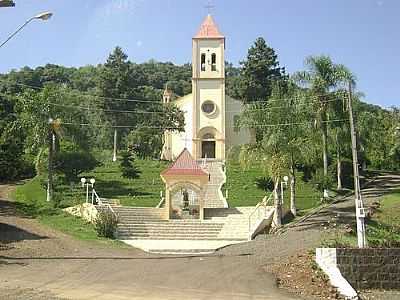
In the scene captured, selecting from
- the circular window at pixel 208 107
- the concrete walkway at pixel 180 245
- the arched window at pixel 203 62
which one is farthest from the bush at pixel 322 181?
the arched window at pixel 203 62

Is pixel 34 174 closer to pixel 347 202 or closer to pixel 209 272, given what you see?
pixel 347 202

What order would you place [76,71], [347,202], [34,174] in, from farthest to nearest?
[76,71] < [34,174] < [347,202]

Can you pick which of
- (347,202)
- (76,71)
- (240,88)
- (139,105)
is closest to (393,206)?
(347,202)

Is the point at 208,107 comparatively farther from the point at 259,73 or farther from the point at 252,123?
the point at 252,123

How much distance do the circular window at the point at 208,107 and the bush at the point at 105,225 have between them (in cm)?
3011

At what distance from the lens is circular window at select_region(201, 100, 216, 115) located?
5403cm

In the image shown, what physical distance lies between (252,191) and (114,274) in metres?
22.7

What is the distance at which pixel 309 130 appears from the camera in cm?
3481

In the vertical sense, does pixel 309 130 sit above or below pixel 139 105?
below

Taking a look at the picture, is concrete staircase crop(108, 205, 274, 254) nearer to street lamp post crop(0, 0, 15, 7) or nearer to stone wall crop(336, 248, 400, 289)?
stone wall crop(336, 248, 400, 289)

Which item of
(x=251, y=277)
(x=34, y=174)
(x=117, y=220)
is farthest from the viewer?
(x=34, y=174)

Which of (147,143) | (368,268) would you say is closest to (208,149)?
(147,143)

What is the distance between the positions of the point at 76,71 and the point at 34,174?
64.9 m

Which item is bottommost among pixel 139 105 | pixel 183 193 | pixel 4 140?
pixel 183 193
